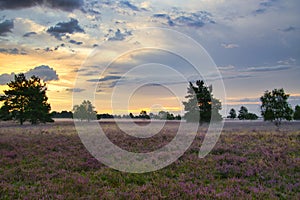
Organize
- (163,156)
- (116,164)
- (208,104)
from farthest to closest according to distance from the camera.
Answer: (208,104), (163,156), (116,164)

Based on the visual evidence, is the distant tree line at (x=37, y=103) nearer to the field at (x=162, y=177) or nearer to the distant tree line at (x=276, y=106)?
the distant tree line at (x=276, y=106)

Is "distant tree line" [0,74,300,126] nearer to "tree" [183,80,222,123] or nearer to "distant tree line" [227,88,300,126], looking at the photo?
"tree" [183,80,222,123]

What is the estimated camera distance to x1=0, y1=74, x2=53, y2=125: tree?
50.8 meters

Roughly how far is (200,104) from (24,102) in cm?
3633

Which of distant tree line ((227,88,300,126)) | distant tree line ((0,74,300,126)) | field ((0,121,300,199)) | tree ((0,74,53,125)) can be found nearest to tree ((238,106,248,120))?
distant tree line ((0,74,300,126))

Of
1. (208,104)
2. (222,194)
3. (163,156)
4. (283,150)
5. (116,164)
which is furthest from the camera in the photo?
(208,104)

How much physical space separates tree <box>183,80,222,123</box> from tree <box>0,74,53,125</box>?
3058cm

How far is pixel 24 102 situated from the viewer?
170 ft

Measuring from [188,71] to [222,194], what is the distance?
11394 millimetres

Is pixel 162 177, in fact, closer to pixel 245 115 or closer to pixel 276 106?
pixel 276 106

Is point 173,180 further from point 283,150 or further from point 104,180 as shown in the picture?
point 283,150

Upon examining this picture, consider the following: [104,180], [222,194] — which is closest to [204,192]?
[222,194]

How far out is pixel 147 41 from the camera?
59.3ft

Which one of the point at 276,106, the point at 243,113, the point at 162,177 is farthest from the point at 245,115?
the point at 162,177
